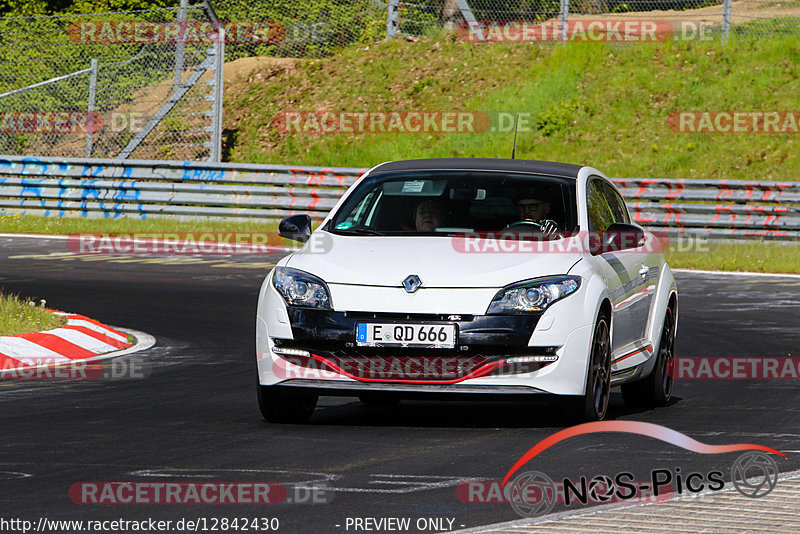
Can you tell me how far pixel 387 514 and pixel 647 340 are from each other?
4.21 meters

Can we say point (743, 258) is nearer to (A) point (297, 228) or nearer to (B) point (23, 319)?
(B) point (23, 319)

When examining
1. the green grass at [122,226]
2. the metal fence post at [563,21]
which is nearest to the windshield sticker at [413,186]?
the green grass at [122,226]

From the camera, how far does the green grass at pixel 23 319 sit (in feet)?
40.1

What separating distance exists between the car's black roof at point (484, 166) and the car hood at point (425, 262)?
887 mm

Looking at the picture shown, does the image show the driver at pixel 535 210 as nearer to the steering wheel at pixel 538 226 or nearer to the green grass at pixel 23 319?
the steering wheel at pixel 538 226

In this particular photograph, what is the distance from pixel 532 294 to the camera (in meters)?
8.26

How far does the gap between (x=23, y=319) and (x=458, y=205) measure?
4.87m

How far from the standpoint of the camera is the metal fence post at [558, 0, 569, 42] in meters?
31.2

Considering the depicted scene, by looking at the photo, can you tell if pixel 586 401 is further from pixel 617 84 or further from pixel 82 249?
pixel 617 84

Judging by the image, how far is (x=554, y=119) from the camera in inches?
1205

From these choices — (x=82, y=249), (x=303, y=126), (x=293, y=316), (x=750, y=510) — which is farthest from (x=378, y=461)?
(x=303, y=126)

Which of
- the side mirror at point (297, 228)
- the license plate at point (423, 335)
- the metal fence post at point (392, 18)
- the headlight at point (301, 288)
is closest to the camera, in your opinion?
the license plate at point (423, 335)

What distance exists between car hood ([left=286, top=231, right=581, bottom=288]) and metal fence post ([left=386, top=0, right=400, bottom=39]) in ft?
84.3

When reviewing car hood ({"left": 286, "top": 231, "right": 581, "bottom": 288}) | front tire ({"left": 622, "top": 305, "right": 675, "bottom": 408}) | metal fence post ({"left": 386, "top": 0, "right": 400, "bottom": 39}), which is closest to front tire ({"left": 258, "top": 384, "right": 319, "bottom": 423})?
car hood ({"left": 286, "top": 231, "right": 581, "bottom": 288})
